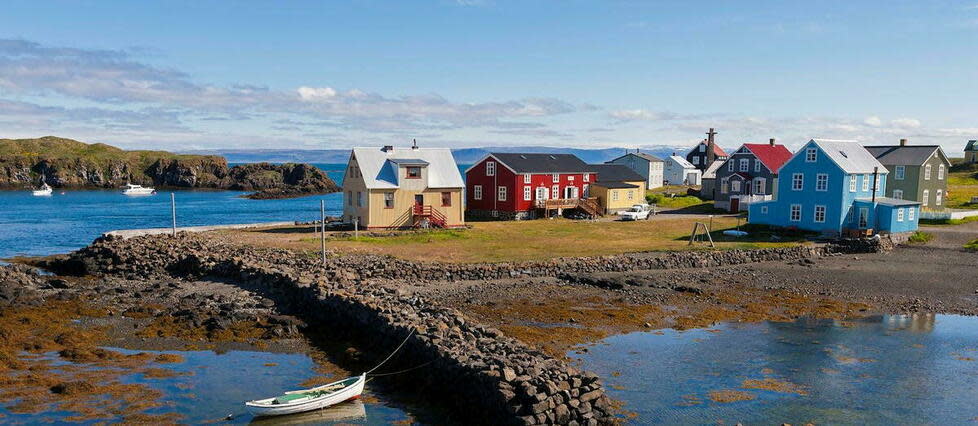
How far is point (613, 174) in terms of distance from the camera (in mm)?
70438

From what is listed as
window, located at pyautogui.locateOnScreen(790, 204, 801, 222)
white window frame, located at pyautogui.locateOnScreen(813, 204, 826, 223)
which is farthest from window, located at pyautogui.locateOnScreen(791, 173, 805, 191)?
white window frame, located at pyautogui.locateOnScreen(813, 204, 826, 223)

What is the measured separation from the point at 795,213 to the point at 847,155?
5.67 metres

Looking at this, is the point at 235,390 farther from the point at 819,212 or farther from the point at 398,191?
the point at 819,212

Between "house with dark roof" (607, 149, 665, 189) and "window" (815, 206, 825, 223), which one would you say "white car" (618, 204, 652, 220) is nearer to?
"window" (815, 206, 825, 223)

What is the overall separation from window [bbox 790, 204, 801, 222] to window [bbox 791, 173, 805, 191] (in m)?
1.25

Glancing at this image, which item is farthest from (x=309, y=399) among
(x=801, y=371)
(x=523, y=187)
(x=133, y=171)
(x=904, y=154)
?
(x=133, y=171)

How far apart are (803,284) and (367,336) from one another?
2306cm

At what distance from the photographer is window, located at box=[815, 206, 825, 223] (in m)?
50.2

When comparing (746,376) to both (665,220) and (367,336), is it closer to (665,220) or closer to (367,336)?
(367,336)

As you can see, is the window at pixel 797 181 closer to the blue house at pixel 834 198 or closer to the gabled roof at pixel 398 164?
the blue house at pixel 834 198

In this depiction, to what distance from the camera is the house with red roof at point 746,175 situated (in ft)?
225

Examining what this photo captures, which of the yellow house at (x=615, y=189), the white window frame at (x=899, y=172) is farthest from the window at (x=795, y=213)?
the white window frame at (x=899, y=172)

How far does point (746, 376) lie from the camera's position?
21625 millimetres

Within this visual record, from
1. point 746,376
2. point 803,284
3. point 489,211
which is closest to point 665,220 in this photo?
point 489,211
